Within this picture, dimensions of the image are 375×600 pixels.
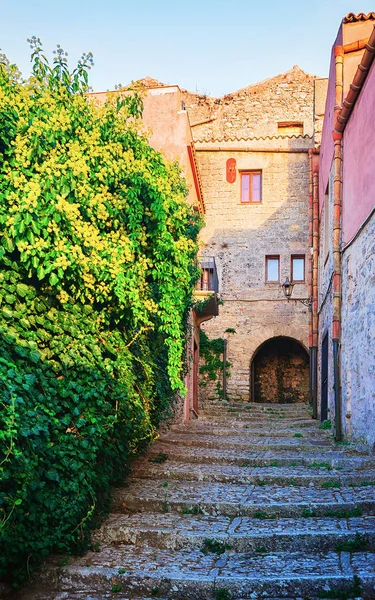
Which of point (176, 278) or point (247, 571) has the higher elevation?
point (176, 278)

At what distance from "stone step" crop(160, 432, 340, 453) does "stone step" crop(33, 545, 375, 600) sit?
15.1ft

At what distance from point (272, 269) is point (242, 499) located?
14.5m

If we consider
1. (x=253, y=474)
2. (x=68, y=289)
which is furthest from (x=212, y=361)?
(x=68, y=289)

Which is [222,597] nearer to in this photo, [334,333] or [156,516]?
[156,516]

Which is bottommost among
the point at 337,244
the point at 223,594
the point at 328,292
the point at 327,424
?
the point at 223,594

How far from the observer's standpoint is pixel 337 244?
10.9 m

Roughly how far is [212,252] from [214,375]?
162 inches

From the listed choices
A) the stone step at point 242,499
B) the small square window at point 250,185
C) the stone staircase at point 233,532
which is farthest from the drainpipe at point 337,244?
the small square window at point 250,185

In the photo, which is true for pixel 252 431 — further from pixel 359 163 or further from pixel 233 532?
pixel 233 532

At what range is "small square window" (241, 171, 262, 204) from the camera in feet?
69.6

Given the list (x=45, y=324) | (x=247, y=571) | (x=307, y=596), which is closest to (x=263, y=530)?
(x=247, y=571)

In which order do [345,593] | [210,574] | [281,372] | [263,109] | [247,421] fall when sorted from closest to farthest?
[345,593]
[210,574]
[247,421]
[281,372]
[263,109]

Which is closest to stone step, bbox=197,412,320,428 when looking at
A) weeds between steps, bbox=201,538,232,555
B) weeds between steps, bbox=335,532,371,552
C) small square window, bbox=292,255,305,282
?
small square window, bbox=292,255,305,282

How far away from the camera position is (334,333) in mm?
10766
